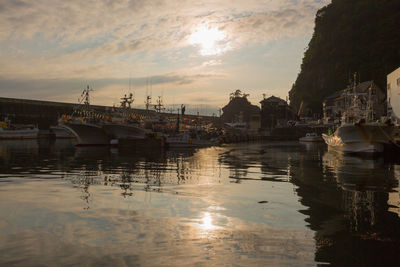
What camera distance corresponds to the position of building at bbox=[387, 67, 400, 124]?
5338 centimetres

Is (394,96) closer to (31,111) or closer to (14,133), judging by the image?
(14,133)

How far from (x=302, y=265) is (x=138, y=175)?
15.7 meters

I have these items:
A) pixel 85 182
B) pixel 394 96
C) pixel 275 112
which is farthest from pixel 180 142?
pixel 275 112

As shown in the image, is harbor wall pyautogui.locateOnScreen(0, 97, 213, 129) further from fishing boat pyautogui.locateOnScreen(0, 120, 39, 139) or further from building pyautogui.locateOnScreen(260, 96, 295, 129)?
building pyautogui.locateOnScreen(260, 96, 295, 129)

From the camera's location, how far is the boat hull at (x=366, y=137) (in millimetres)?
36250

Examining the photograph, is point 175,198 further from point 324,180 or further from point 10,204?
point 324,180

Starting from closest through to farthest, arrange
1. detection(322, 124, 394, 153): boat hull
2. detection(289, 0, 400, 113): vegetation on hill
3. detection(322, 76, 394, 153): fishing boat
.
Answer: detection(322, 76, 394, 153): fishing boat, detection(322, 124, 394, 153): boat hull, detection(289, 0, 400, 113): vegetation on hill

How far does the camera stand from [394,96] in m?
55.6

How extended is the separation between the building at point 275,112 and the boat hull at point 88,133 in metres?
80.1

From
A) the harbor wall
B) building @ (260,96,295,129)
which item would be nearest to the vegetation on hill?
building @ (260,96,295,129)

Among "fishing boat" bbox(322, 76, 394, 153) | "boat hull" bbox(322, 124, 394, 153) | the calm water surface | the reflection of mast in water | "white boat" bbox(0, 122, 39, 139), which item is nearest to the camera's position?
the calm water surface

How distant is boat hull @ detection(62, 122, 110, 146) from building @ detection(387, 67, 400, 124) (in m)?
51.3

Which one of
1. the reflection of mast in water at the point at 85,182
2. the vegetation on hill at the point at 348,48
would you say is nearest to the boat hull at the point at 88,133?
the reflection of mast in water at the point at 85,182

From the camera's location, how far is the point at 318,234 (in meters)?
8.56
